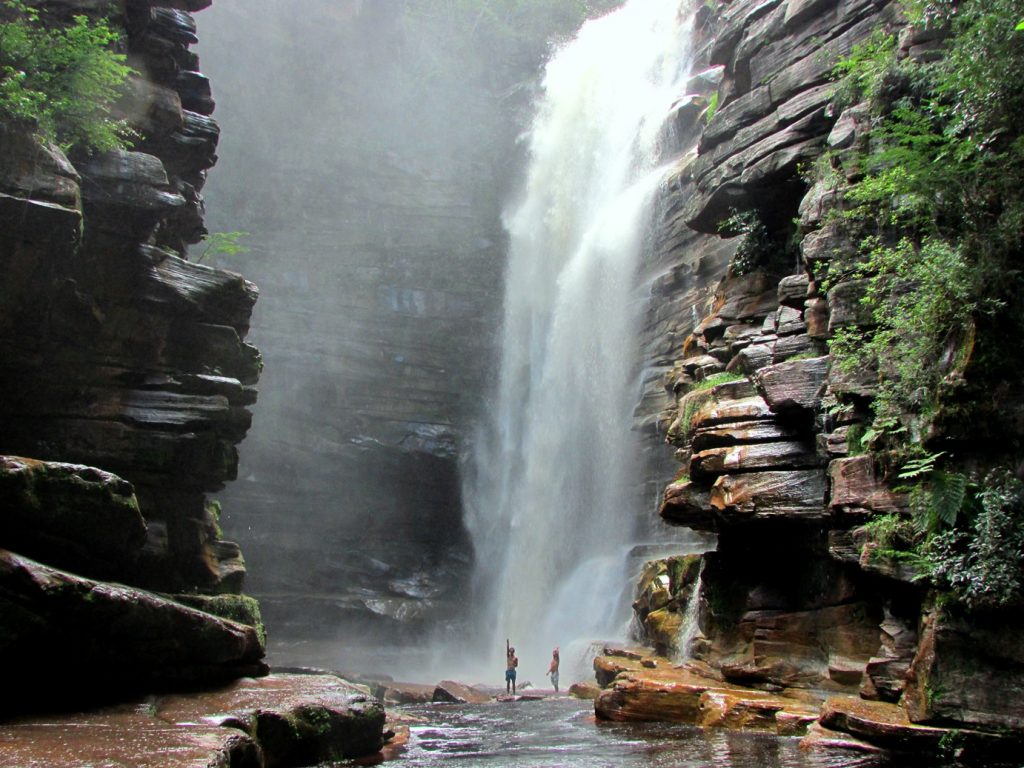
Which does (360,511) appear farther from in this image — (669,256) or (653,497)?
(669,256)

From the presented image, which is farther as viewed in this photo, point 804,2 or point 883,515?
point 804,2

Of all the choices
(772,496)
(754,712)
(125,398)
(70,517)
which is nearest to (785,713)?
(754,712)

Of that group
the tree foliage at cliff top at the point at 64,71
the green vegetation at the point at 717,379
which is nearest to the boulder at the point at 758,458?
the green vegetation at the point at 717,379

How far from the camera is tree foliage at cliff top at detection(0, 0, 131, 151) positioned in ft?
46.1

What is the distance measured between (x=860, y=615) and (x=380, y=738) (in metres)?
7.90

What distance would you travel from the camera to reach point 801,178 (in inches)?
677

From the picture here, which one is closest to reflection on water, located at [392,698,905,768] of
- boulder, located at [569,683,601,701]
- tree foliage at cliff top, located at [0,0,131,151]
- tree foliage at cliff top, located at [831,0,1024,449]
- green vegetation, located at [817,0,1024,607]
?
green vegetation, located at [817,0,1024,607]

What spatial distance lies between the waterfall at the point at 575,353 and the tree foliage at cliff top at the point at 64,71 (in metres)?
18.7

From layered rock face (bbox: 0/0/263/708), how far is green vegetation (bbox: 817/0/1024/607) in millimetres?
10200

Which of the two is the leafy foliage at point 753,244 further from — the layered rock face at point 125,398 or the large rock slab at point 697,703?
the layered rock face at point 125,398

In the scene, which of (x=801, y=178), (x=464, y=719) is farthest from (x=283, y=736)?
(x=801, y=178)

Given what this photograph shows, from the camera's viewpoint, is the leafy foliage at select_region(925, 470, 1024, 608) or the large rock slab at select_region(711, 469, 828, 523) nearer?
the leafy foliage at select_region(925, 470, 1024, 608)

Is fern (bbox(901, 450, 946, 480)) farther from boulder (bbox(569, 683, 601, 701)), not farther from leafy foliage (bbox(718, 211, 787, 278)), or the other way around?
boulder (bbox(569, 683, 601, 701))

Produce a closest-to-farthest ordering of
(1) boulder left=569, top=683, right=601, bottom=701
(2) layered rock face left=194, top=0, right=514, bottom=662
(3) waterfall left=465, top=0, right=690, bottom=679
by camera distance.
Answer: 1. (1) boulder left=569, top=683, right=601, bottom=701
2. (3) waterfall left=465, top=0, right=690, bottom=679
3. (2) layered rock face left=194, top=0, right=514, bottom=662
